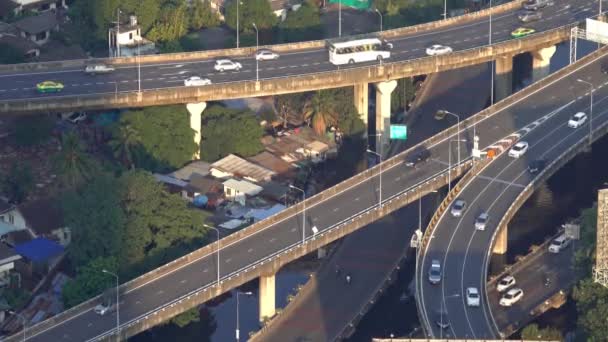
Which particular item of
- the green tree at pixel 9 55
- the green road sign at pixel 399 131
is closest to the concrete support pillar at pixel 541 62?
the green road sign at pixel 399 131

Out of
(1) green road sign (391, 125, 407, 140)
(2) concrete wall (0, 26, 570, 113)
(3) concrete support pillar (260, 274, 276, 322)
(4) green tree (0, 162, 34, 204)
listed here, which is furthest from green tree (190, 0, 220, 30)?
(3) concrete support pillar (260, 274, 276, 322)

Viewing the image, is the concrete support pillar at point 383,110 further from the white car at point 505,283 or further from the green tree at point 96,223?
the green tree at point 96,223

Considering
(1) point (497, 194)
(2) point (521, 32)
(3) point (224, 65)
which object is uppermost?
(2) point (521, 32)

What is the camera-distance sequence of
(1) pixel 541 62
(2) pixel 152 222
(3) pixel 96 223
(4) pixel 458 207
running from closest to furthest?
(3) pixel 96 223 → (2) pixel 152 222 → (4) pixel 458 207 → (1) pixel 541 62

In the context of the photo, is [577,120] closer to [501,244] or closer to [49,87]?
[501,244]

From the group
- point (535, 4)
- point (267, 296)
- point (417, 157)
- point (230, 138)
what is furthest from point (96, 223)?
point (535, 4)

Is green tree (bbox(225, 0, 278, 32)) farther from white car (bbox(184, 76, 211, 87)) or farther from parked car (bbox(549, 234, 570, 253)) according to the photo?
parked car (bbox(549, 234, 570, 253))
